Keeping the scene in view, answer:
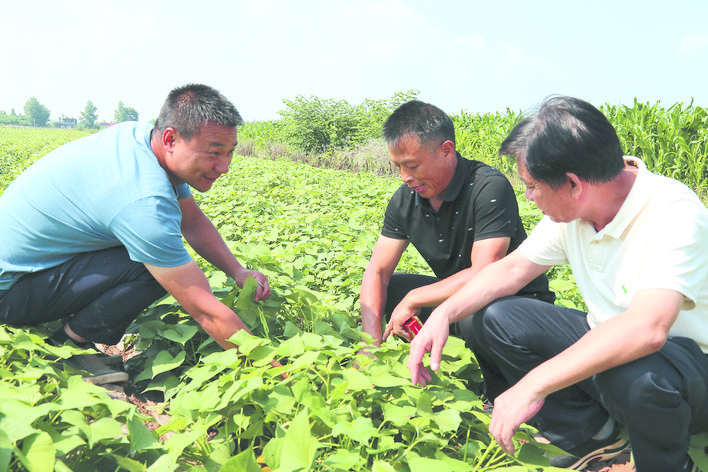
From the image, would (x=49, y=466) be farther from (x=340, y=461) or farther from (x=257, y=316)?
(x=257, y=316)

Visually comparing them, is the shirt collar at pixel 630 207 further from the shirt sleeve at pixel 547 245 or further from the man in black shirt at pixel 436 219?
the man in black shirt at pixel 436 219

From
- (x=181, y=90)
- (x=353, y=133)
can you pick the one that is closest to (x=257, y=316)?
(x=181, y=90)

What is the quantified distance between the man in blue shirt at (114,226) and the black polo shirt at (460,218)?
750 millimetres

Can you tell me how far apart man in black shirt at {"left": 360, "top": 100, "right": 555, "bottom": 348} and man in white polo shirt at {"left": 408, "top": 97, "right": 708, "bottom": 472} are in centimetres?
37

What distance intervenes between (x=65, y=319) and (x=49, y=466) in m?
A: 1.42

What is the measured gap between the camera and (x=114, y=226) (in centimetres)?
200

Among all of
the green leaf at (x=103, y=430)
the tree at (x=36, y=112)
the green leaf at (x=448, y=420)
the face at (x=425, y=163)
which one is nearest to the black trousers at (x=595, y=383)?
the green leaf at (x=448, y=420)

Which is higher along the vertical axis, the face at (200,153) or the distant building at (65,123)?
the distant building at (65,123)

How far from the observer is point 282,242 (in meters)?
3.95

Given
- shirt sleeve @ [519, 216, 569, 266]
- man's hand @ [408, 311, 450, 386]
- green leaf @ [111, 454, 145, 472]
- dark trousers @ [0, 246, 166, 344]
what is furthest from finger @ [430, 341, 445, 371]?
dark trousers @ [0, 246, 166, 344]

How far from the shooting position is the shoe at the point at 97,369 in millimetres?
2227

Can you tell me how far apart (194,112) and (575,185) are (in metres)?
1.38

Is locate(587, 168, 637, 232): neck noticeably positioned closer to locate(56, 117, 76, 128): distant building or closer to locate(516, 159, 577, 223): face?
locate(516, 159, 577, 223): face

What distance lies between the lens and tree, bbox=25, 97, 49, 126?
124 metres
